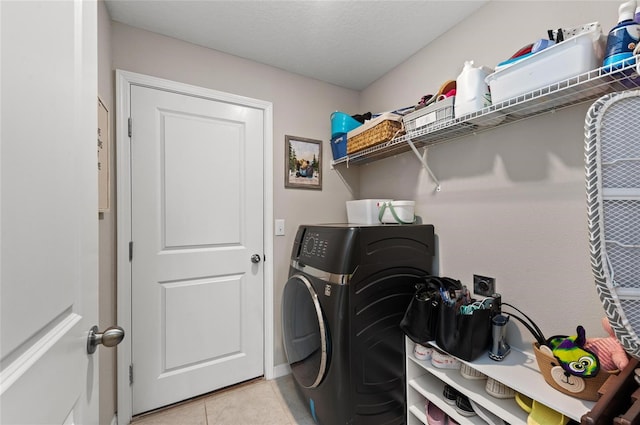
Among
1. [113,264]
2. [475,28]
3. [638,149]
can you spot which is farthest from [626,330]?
[113,264]

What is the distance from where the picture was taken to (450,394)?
126cm

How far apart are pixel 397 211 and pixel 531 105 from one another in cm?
83

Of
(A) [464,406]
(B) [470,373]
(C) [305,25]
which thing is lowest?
(A) [464,406]

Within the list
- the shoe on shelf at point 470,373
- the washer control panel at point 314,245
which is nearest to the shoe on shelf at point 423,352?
the shoe on shelf at point 470,373

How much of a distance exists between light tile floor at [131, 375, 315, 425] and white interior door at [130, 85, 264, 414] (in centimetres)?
6

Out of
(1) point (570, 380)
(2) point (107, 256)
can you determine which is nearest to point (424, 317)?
(1) point (570, 380)

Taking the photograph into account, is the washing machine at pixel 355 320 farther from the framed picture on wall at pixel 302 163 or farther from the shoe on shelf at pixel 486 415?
the framed picture on wall at pixel 302 163

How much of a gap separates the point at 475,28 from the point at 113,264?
98.6 inches

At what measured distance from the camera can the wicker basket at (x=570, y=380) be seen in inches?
33.5

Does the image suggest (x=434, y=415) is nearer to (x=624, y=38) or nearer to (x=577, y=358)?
(x=577, y=358)

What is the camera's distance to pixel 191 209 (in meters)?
1.81

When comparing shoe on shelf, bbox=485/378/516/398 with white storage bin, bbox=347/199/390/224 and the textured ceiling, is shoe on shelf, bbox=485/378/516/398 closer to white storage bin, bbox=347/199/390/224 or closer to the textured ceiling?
white storage bin, bbox=347/199/390/224

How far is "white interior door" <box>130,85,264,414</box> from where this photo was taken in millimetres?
1686

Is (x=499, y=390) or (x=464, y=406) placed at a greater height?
(x=499, y=390)
